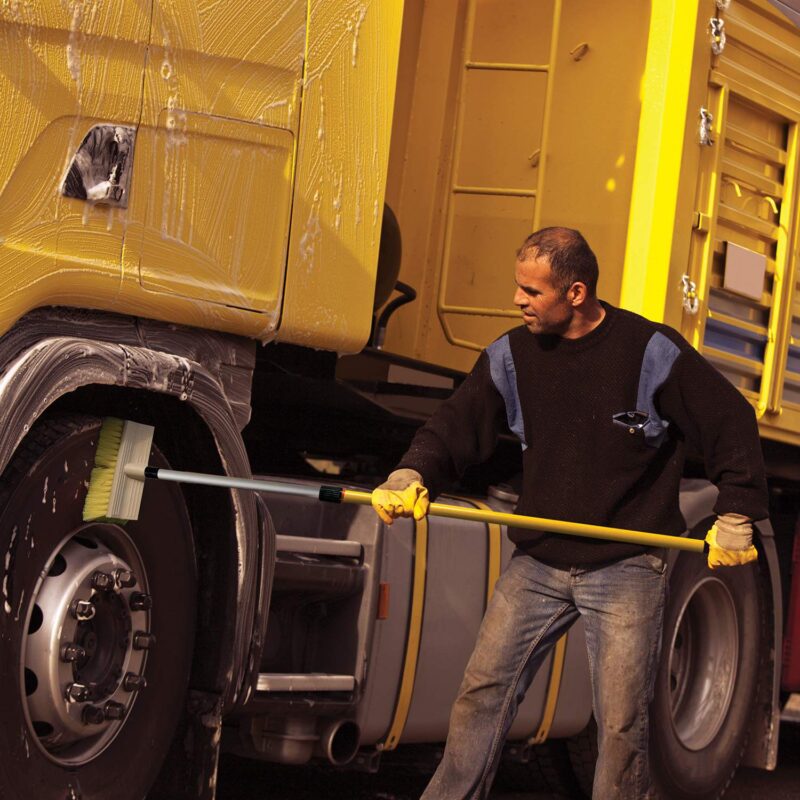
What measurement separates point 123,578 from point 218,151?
108 cm

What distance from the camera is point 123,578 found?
12.9ft

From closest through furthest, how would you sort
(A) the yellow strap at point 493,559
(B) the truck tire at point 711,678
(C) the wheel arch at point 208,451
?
1. (C) the wheel arch at point 208,451
2. (A) the yellow strap at point 493,559
3. (B) the truck tire at point 711,678

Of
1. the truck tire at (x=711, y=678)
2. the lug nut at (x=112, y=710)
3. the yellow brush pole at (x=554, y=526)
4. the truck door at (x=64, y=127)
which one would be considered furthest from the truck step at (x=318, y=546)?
the truck tire at (x=711, y=678)

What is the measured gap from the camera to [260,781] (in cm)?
636

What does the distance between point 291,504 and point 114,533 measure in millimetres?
1044

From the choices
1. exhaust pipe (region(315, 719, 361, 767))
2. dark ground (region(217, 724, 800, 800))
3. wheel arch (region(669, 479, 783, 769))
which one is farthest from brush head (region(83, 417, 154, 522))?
wheel arch (region(669, 479, 783, 769))

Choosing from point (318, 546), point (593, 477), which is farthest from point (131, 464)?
point (593, 477)

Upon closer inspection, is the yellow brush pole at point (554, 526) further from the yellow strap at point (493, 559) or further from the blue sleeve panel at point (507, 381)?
the yellow strap at point (493, 559)

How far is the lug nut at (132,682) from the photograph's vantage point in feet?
13.1

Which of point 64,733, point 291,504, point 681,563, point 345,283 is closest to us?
point 64,733

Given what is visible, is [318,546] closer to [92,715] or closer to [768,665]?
[92,715]

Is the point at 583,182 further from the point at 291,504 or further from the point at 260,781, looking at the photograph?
the point at 260,781

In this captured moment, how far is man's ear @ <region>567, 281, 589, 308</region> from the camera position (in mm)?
4441

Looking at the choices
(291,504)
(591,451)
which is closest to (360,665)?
(291,504)
